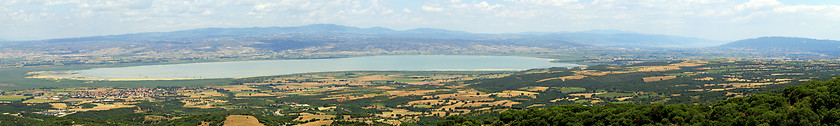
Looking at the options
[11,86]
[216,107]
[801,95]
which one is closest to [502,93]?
[216,107]

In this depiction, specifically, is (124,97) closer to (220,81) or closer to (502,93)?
(220,81)

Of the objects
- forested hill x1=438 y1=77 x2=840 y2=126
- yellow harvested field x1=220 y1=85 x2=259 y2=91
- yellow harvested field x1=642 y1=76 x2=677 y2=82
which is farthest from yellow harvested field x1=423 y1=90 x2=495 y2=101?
yellow harvested field x1=220 y1=85 x2=259 y2=91

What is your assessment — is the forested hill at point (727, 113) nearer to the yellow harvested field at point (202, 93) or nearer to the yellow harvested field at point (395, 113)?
the yellow harvested field at point (395, 113)

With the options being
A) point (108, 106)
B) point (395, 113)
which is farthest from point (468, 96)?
point (108, 106)

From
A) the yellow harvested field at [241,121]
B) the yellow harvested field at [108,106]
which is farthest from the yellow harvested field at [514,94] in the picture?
the yellow harvested field at [108,106]

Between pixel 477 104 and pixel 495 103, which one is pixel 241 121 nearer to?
pixel 477 104

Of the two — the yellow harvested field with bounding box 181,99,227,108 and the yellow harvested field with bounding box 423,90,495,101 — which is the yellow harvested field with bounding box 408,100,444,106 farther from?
the yellow harvested field with bounding box 181,99,227,108
